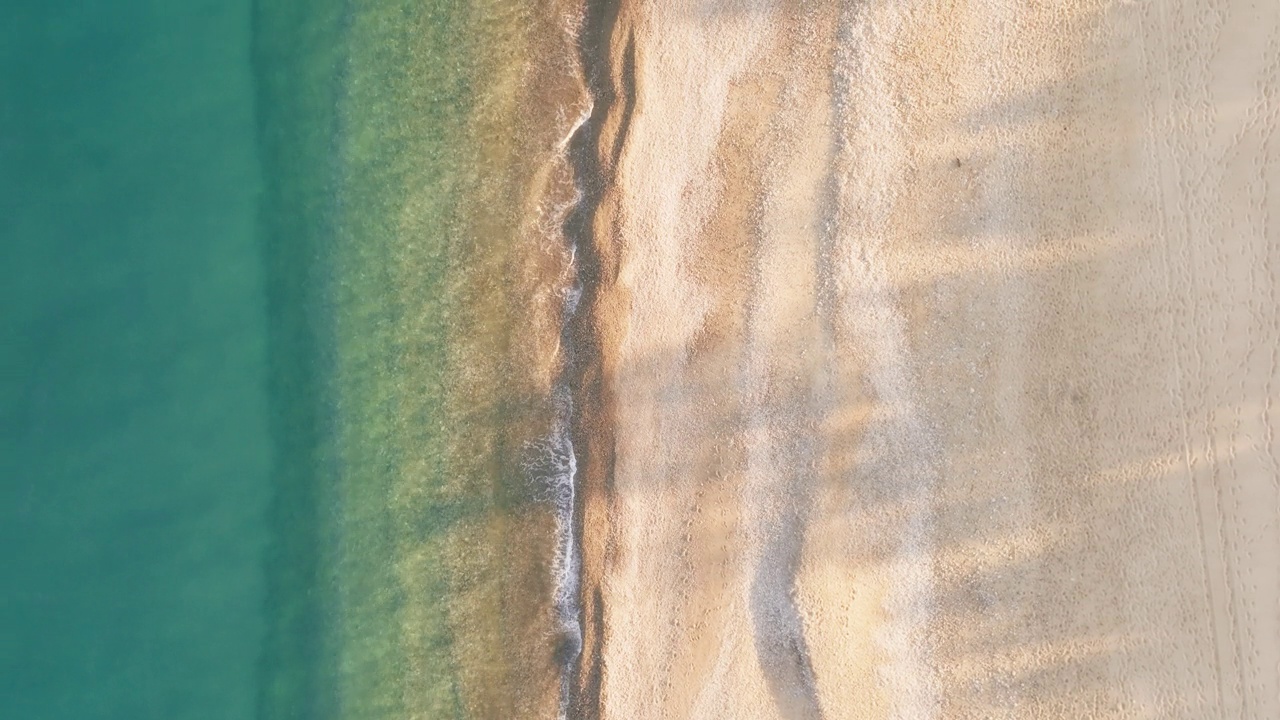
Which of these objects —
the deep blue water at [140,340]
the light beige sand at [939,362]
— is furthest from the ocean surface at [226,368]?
the light beige sand at [939,362]

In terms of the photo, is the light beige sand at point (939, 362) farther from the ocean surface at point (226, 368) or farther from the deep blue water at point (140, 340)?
the deep blue water at point (140, 340)

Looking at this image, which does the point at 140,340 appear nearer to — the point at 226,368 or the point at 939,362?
the point at 226,368

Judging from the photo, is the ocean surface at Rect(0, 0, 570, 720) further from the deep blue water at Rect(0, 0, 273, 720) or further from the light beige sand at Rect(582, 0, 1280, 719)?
the light beige sand at Rect(582, 0, 1280, 719)

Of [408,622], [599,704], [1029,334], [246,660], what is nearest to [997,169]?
[1029,334]

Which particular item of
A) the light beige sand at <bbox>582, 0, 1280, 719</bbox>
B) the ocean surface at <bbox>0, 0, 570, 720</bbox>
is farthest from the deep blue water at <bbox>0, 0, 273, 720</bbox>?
the light beige sand at <bbox>582, 0, 1280, 719</bbox>

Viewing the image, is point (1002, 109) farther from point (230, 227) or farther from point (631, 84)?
point (230, 227)

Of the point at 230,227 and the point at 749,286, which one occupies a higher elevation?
the point at 230,227

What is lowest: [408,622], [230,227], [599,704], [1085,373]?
[599,704]
